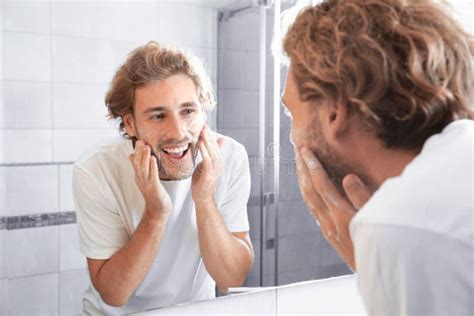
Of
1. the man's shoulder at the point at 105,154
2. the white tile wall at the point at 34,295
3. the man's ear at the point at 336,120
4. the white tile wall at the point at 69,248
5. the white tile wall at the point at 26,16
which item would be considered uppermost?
the white tile wall at the point at 26,16

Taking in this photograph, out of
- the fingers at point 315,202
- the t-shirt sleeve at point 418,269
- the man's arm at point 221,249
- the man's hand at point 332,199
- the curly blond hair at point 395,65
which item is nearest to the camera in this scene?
the t-shirt sleeve at point 418,269

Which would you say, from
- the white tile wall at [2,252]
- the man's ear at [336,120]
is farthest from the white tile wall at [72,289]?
the man's ear at [336,120]

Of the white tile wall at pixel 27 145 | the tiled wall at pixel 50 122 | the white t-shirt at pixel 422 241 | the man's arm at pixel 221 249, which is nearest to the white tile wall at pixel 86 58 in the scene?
the tiled wall at pixel 50 122

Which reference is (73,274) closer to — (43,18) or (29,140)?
(29,140)

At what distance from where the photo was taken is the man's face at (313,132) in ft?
2.79

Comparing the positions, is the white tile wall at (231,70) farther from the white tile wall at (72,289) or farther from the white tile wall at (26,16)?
the white tile wall at (72,289)

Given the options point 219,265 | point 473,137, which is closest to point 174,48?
point 219,265

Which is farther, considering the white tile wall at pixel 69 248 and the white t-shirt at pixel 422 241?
the white tile wall at pixel 69 248

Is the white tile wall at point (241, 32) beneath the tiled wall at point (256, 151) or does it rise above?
above

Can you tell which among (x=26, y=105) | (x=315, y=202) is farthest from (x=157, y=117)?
(x=315, y=202)

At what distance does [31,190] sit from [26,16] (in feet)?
0.98

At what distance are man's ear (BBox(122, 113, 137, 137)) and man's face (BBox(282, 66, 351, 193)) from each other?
0.33 m

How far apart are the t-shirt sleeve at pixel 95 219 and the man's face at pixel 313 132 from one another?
0.40 m

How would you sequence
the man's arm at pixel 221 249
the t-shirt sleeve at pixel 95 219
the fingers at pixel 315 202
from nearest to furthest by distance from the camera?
the fingers at pixel 315 202, the t-shirt sleeve at pixel 95 219, the man's arm at pixel 221 249
